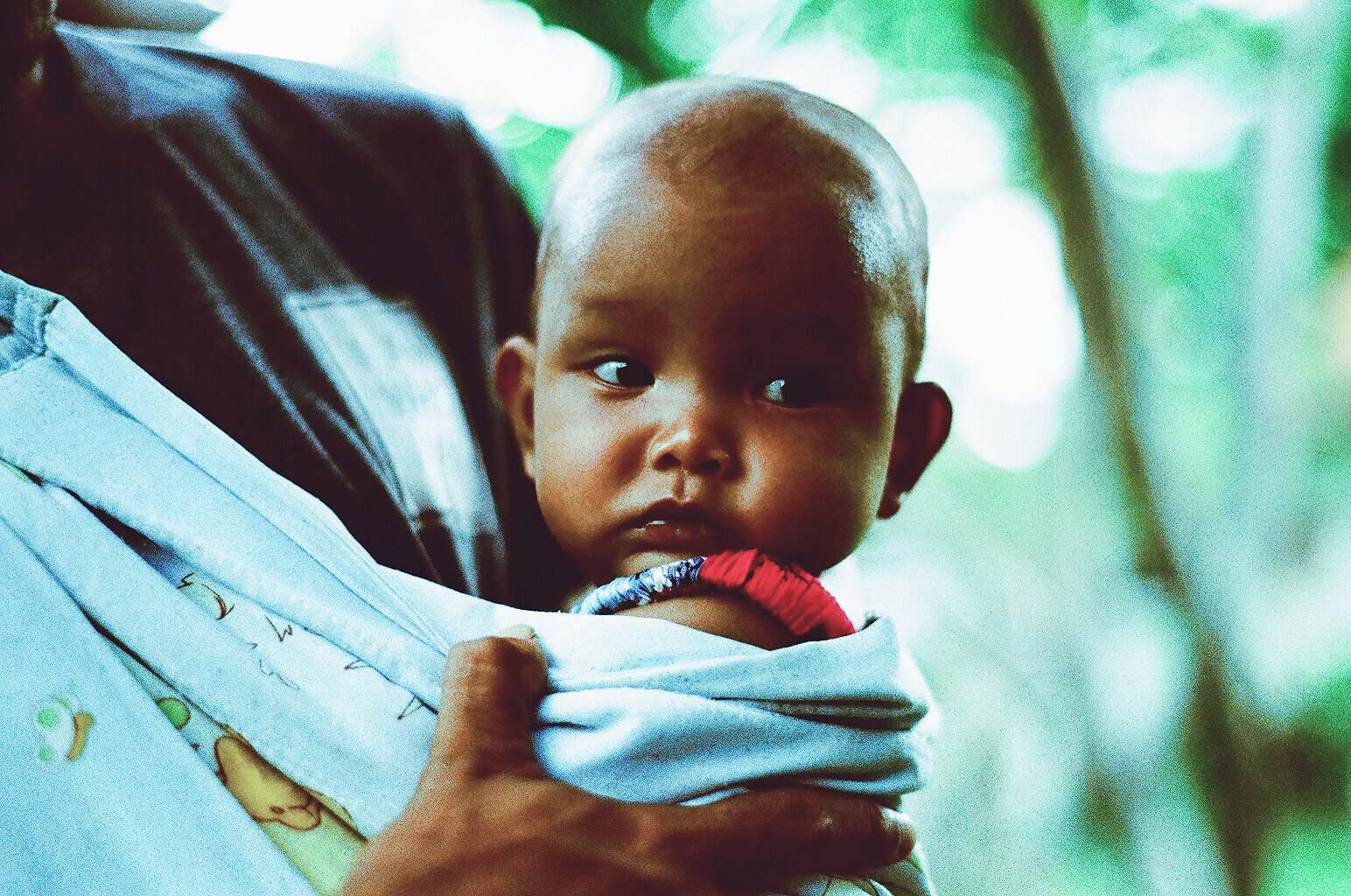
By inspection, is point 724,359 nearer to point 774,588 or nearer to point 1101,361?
point 774,588

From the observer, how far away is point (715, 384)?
0.83m

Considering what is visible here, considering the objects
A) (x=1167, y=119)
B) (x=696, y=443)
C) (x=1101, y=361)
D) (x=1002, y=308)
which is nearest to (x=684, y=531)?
(x=696, y=443)

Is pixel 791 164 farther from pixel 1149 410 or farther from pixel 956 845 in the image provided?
pixel 956 845

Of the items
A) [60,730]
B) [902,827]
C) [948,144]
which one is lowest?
[60,730]

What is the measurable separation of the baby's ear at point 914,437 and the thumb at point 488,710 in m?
0.45

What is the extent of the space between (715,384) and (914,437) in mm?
315

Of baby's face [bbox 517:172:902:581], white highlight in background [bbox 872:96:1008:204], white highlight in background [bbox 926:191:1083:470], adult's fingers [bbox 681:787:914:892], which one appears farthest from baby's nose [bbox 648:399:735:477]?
white highlight in background [bbox 872:96:1008:204]

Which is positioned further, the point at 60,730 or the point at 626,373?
the point at 626,373

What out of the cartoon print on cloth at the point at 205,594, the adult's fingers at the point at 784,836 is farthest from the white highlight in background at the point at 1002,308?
the cartoon print on cloth at the point at 205,594

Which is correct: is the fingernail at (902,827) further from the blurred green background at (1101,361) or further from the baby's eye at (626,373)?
the blurred green background at (1101,361)

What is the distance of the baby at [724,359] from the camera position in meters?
0.81

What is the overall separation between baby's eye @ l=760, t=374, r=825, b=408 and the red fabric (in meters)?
0.14

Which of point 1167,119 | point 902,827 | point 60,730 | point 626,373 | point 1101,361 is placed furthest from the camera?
point 1167,119

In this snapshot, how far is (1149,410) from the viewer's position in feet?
8.78
